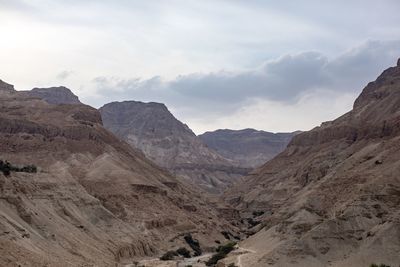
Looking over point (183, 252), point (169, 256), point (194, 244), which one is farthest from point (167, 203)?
point (169, 256)

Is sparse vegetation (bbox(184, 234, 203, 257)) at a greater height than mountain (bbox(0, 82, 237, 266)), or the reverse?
mountain (bbox(0, 82, 237, 266))

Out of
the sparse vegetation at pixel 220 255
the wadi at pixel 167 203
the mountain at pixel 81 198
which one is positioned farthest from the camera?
the sparse vegetation at pixel 220 255

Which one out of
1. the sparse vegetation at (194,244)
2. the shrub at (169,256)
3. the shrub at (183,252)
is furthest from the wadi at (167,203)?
the shrub at (183,252)

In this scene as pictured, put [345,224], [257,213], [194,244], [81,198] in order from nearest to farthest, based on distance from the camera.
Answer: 1. [345,224]
2. [81,198]
3. [194,244]
4. [257,213]

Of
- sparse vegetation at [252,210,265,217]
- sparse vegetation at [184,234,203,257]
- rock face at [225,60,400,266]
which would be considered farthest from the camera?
sparse vegetation at [252,210,265,217]

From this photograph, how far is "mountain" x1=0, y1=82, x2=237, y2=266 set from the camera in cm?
8481

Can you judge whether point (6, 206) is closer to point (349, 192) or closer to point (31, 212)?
point (31, 212)

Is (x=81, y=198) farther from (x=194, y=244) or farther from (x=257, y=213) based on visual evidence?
(x=257, y=213)

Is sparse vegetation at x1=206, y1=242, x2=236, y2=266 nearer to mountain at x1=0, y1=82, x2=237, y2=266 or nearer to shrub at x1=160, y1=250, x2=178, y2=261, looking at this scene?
shrub at x1=160, y1=250, x2=178, y2=261

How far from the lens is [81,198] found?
11369cm

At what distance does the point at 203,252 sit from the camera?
123562 millimetres

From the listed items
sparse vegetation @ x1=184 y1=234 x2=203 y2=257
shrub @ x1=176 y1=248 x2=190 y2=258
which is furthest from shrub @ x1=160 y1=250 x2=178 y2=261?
sparse vegetation @ x1=184 y1=234 x2=203 y2=257

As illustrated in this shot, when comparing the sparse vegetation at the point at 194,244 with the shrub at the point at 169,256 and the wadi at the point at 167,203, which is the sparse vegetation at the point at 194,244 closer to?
the wadi at the point at 167,203

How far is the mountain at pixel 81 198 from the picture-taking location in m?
84.8
